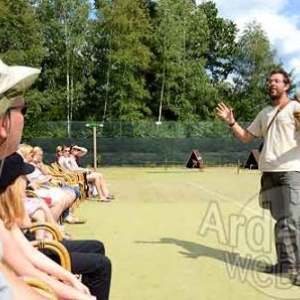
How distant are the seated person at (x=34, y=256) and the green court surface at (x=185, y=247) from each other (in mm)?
1046

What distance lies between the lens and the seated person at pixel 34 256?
10.5 feet

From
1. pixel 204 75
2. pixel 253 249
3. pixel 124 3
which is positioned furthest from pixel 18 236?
pixel 204 75

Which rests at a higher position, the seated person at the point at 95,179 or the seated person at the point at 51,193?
the seated person at the point at 51,193

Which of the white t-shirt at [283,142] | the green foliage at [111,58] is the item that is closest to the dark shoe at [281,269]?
the white t-shirt at [283,142]

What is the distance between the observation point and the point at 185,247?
21.7ft

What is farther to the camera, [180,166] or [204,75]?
[204,75]

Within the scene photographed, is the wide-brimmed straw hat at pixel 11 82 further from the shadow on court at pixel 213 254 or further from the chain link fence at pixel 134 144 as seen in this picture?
the chain link fence at pixel 134 144

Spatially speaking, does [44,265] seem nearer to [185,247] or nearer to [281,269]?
[281,269]

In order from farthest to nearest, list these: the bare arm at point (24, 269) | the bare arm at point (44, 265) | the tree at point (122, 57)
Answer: the tree at point (122, 57) → the bare arm at point (44, 265) → the bare arm at point (24, 269)

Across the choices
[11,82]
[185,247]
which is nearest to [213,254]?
[185,247]

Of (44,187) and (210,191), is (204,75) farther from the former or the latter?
(44,187)

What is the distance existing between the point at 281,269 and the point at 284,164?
882mm

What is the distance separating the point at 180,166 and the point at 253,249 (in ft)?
70.1

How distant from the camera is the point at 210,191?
13961 millimetres
